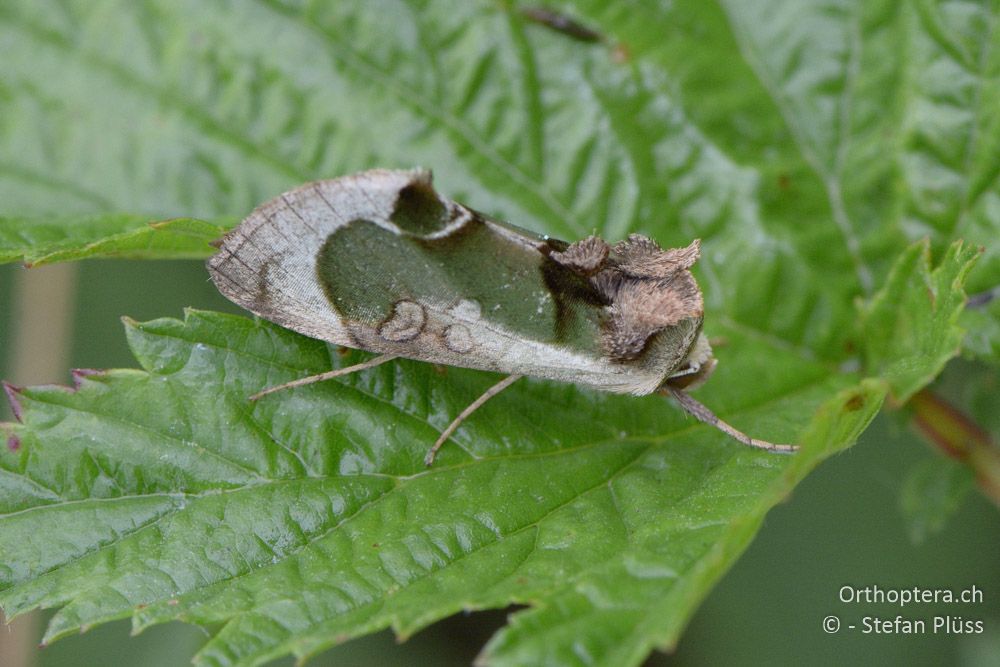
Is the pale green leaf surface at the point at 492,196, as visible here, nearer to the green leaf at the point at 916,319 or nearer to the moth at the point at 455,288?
the green leaf at the point at 916,319

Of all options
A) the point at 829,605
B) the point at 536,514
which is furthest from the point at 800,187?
the point at 829,605

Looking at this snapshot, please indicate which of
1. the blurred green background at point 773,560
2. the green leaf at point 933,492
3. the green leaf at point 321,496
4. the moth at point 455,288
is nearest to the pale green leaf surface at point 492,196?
the green leaf at point 321,496

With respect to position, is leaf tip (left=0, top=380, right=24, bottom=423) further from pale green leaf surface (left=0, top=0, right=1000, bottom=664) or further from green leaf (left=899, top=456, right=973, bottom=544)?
green leaf (left=899, top=456, right=973, bottom=544)

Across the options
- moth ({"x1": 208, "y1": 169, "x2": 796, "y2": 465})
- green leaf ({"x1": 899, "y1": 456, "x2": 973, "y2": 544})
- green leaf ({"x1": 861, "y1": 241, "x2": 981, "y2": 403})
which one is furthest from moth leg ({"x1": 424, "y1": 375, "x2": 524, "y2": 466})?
green leaf ({"x1": 899, "y1": 456, "x2": 973, "y2": 544})

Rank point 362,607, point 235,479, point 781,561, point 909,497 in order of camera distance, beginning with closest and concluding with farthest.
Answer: point 362,607 → point 235,479 → point 909,497 → point 781,561

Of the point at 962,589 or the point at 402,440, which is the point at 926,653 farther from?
the point at 402,440

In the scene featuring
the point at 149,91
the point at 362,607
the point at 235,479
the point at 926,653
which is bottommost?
the point at 926,653

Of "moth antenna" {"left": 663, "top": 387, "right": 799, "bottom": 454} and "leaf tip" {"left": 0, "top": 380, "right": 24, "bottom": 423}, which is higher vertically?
"leaf tip" {"left": 0, "top": 380, "right": 24, "bottom": 423}
